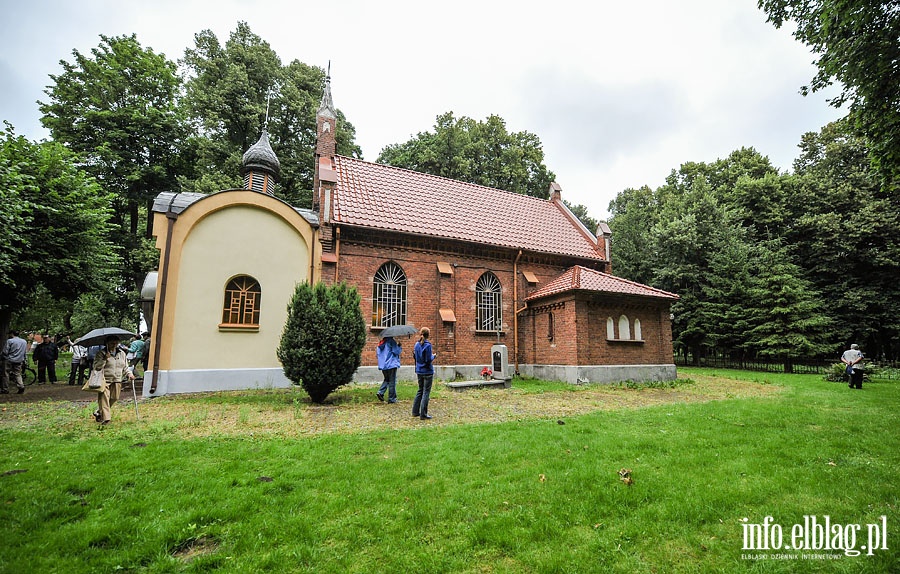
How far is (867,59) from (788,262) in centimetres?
1992

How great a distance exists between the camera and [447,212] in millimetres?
18031

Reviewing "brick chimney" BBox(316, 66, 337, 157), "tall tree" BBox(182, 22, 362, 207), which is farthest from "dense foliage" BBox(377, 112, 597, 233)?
"brick chimney" BBox(316, 66, 337, 157)

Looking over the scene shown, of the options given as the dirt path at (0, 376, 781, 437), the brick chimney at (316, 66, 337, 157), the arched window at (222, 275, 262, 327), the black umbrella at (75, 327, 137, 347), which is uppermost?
the brick chimney at (316, 66, 337, 157)

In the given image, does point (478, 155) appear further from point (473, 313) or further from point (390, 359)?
point (390, 359)

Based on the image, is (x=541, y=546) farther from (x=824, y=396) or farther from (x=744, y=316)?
(x=744, y=316)

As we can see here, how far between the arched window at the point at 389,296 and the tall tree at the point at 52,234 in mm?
9939

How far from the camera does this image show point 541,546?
129 inches

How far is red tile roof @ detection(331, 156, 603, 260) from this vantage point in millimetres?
15953

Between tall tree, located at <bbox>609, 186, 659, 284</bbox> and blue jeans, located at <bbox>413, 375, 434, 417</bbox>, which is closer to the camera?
blue jeans, located at <bbox>413, 375, 434, 417</bbox>

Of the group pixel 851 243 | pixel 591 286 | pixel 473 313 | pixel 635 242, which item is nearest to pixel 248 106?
pixel 473 313

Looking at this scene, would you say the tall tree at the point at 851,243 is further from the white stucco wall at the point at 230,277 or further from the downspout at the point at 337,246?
the white stucco wall at the point at 230,277

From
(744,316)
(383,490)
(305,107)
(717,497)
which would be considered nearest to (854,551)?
(717,497)

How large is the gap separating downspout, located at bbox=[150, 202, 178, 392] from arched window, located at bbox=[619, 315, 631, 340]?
15893mm

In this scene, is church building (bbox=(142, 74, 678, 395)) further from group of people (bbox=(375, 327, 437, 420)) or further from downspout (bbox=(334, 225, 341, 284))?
group of people (bbox=(375, 327, 437, 420))
